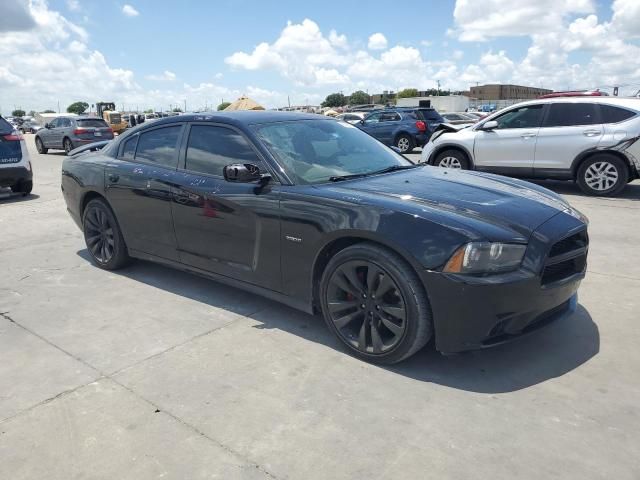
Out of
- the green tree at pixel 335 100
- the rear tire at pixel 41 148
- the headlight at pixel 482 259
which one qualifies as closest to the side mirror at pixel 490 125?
the headlight at pixel 482 259

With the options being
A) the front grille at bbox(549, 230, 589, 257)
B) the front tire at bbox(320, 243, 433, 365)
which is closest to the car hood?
the front grille at bbox(549, 230, 589, 257)

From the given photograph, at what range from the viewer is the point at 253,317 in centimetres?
411

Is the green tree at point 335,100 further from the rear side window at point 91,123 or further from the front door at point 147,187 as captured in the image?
the front door at point 147,187

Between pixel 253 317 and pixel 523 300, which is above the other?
pixel 523 300

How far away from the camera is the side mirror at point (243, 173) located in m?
3.61

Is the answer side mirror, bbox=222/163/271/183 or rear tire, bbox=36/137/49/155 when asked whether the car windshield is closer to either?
side mirror, bbox=222/163/271/183

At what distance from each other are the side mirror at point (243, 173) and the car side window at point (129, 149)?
1756 millimetres

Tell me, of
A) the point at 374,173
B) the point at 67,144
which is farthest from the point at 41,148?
the point at 374,173

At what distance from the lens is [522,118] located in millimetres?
9492

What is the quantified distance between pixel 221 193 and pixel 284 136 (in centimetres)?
65

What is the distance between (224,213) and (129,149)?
5.49 ft

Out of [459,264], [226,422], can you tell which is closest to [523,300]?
[459,264]

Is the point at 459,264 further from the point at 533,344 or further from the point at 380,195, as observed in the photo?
the point at 533,344

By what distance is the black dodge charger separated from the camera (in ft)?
9.73
